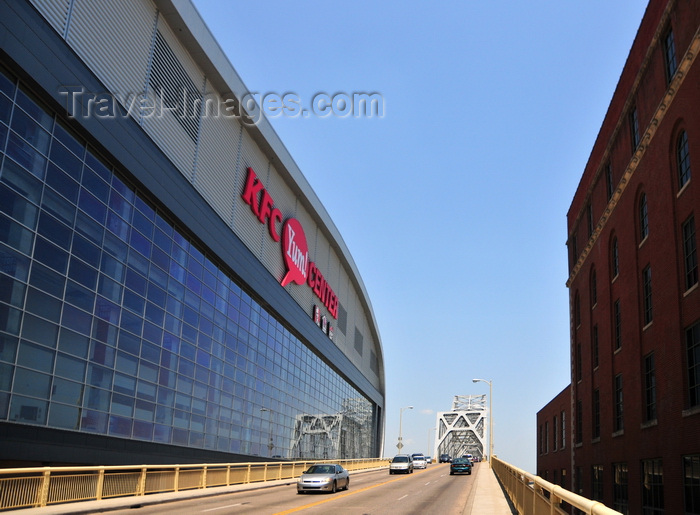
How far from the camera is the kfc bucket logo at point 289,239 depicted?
44688 millimetres

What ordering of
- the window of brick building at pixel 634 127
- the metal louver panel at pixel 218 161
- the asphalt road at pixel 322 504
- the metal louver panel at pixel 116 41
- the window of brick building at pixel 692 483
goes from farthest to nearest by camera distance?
1. the metal louver panel at pixel 218 161
2. the window of brick building at pixel 634 127
3. the metal louver panel at pixel 116 41
4. the asphalt road at pixel 322 504
5. the window of brick building at pixel 692 483

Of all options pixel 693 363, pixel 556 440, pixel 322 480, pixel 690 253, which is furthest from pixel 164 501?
pixel 556 440

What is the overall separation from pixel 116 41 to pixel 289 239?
25.2 metres

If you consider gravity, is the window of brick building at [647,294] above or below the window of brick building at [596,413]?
above

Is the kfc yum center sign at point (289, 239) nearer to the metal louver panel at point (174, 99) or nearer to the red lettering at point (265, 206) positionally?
the red lettering at point (265, 206)

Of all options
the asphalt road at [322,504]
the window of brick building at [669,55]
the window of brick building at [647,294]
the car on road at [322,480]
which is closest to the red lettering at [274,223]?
the car on road at [322,480]

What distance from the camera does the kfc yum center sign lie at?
44688 millimetres

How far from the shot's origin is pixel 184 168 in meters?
35.0

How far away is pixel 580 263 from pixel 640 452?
17.8 meters

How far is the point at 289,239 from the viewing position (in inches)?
2046

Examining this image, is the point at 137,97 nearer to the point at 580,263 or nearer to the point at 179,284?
the point at 179,284

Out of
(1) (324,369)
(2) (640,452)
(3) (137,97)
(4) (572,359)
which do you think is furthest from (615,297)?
(1) (324,369)

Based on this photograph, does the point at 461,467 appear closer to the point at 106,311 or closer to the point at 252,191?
the point at 252,191

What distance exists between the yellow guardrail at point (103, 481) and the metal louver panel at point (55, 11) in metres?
15.4
